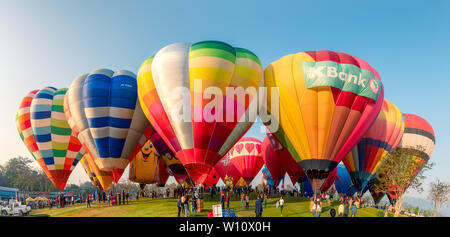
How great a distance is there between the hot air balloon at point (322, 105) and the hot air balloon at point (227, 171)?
18.3 m

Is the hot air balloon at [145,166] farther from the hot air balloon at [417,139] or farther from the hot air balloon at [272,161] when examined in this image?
the hot air balloon at [417,139]

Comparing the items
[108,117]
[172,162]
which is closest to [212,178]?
[172,162]

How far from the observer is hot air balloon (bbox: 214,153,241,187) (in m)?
38.4

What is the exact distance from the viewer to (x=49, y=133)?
26.0 metres

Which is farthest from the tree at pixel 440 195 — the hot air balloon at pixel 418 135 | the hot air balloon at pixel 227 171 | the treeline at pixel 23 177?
the treeline at pixel 23 177

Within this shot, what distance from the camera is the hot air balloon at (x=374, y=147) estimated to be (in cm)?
2538

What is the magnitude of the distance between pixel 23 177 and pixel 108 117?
262 feet

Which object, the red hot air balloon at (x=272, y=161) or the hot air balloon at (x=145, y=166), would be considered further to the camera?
the hot air balloon at (x=145, y=166)

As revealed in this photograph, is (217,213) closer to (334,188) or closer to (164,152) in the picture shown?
(164,152)

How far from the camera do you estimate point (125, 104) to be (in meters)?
22.2

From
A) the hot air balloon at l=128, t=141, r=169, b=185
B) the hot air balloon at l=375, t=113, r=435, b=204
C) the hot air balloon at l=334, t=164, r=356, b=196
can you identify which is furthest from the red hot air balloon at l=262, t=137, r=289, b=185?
the hot air balloon at l=334, t=164, r=356, b=196

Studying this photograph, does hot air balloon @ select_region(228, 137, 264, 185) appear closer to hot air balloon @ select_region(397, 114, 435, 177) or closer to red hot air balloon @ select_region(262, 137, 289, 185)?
red hot air balloon @ select_region(262, 137, 289, 185)

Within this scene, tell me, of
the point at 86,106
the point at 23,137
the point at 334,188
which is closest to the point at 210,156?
the point at 86,106

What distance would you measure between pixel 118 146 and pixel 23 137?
34.6 ft
